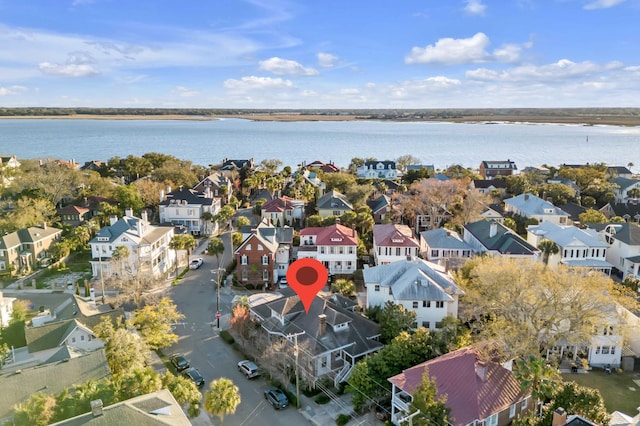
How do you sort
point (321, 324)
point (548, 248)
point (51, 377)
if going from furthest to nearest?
1. point (548, 248)
2. point (321, 324)
3. point (51, 377)

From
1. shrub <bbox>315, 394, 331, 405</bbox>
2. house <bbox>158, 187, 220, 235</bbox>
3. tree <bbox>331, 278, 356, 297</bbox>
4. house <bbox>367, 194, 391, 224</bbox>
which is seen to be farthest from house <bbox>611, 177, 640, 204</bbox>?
shrub <bbox>315, 394, 331, 405</bbox>

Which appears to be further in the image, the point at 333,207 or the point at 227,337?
the point at 333,207

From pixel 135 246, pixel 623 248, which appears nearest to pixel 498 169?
pixel 623 248

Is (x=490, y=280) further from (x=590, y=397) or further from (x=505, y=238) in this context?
(x=505, y=238)

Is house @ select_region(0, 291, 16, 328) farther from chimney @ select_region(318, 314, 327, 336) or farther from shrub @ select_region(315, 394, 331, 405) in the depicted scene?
shrub @ select_region(315, 394, 331, 405)

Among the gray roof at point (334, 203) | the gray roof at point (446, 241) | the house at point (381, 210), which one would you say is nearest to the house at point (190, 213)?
the gray roof at point (334, 203)

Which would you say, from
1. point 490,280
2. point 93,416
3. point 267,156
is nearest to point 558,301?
point 490,280

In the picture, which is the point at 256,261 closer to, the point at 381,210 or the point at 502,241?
the point at 381,210
